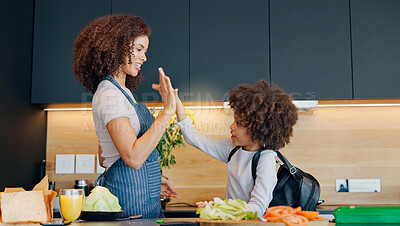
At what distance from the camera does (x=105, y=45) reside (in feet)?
5.32

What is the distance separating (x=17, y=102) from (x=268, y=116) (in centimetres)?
161

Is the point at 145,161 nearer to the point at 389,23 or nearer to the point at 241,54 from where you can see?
the point at 241,54

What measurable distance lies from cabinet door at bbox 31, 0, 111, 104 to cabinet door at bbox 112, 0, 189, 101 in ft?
0.71

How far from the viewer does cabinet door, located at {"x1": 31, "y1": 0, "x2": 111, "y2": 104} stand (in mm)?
2742

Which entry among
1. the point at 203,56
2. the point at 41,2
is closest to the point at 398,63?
the point at 203,56

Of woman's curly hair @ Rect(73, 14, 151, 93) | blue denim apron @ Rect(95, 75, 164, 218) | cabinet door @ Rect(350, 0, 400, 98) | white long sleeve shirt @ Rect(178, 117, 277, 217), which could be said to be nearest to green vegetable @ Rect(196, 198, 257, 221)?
white long sleeve shirt @ Rect(178, 117, 277, 217)

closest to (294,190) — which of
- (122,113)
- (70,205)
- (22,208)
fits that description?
(122,113)

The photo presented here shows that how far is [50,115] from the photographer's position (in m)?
3.10

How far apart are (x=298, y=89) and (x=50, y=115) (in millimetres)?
1733

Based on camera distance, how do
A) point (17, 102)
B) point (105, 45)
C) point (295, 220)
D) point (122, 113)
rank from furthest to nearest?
point (17, 102) → point (105, 45) → point (122, 113) → point (295, 220)

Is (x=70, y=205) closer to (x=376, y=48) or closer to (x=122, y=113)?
(x=122, y=113)

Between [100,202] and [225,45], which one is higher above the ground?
[225,45]

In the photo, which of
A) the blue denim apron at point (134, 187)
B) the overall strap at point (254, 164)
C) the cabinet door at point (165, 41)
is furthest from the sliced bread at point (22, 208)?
the cabinet door at point (165, 41)

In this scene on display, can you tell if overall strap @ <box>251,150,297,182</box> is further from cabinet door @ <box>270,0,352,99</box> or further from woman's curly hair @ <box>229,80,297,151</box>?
cabinet door @ <box>270,0,352,99</box>
